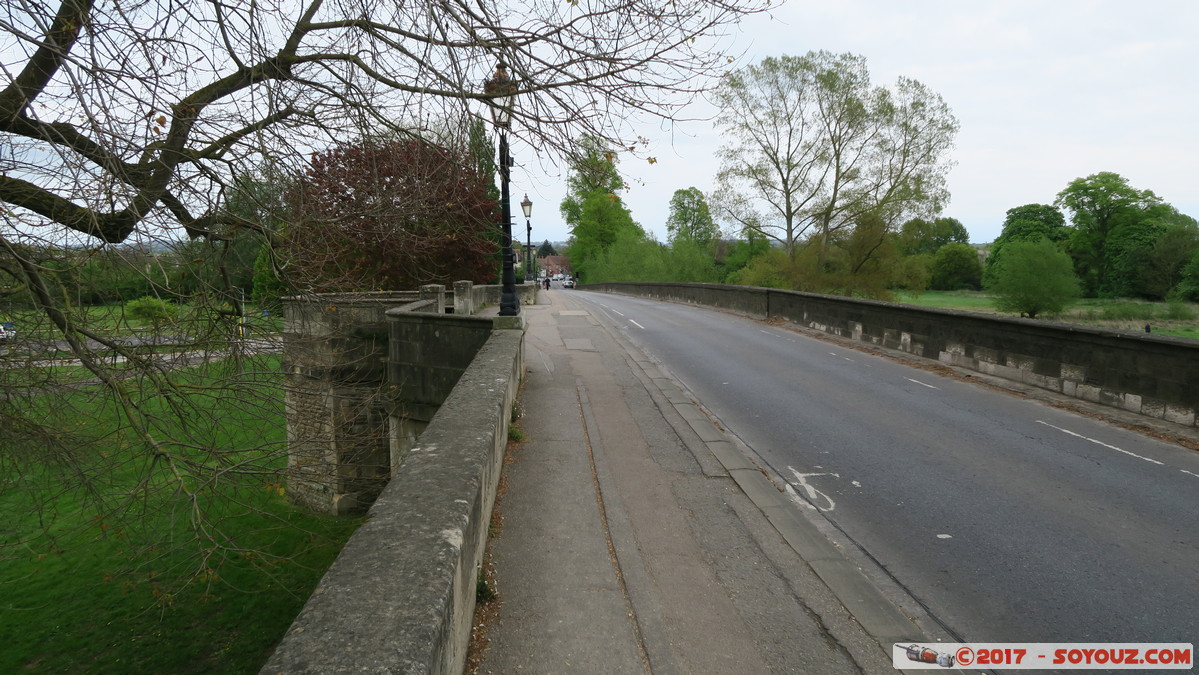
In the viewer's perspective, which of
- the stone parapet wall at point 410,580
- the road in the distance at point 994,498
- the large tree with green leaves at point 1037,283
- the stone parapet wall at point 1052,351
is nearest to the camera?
the stone parapet wall at point 410,580

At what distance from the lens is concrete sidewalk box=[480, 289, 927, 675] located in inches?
144

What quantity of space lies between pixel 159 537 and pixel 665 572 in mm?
6819

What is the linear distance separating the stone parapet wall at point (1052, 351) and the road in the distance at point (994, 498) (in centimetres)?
92

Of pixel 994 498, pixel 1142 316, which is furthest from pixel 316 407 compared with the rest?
pixel 1142 316

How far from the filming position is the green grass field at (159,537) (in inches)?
219

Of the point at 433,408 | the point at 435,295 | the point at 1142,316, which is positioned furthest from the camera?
the point at 1142,316

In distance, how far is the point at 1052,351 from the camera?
11219 millimetres

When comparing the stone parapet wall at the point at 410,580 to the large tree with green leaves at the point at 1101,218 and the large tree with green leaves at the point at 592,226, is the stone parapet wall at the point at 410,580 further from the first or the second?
the large tree with green leaves at the point at 1101,218

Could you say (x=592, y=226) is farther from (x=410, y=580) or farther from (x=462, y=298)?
(x=410, y=580)

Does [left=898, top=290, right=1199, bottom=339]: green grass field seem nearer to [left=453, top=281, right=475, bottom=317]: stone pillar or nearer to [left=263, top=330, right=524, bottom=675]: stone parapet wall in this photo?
[left=453, top=281, right=475, bottom=317]: stone pillar

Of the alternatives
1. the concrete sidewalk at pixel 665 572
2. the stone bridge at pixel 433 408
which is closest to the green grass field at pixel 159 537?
the stone bridge at pixel 433 408

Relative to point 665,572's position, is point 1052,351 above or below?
above

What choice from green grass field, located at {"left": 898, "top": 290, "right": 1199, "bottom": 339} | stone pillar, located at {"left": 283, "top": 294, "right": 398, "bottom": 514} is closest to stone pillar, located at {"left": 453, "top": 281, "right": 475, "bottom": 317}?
stone pillar, located at {"left": 283, "top": 294, "right": 398, "bottom": 514}

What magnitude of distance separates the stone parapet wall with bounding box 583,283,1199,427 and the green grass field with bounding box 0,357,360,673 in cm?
1088
